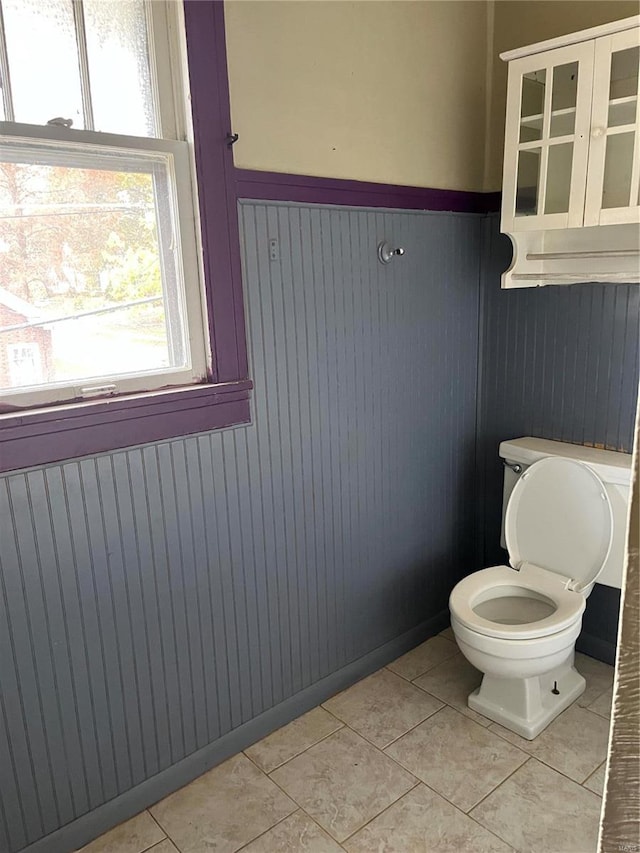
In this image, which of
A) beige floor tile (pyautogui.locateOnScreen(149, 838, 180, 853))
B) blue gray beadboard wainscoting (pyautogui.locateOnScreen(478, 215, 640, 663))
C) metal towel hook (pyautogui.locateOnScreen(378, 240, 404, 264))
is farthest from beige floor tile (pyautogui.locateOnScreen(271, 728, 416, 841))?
metal towel hook (pyautogui.locateOnScreen(378, 240, 404, 264))

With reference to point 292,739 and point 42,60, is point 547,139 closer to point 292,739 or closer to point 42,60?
point 42,60

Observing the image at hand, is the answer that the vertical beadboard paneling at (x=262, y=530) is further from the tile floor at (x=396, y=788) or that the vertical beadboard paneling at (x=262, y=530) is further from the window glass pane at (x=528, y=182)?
the window glass pane at (x=528, y=182)

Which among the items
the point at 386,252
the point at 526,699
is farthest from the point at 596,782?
the point at 386,252

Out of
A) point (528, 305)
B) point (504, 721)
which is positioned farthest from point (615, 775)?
point (528, 305)

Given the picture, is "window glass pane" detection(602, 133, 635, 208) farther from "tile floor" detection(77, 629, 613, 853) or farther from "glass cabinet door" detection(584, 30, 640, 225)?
"tile floor" detection(77, 629, 613, 853)

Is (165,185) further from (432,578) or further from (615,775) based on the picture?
(432,578)

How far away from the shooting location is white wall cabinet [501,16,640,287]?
183 centimetres

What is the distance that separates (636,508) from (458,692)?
206 cm

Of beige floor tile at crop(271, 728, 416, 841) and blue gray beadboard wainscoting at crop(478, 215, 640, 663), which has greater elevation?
blue gray beadboard wainscoting at crop(478, 215, 640, 663)

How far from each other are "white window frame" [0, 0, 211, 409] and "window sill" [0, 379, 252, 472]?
0.04 meters

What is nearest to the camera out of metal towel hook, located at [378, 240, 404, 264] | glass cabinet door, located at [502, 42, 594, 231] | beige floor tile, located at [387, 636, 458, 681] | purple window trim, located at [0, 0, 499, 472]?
purple window trim, located at [0, 0, 499, 472]

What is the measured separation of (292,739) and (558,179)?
6.42 feet

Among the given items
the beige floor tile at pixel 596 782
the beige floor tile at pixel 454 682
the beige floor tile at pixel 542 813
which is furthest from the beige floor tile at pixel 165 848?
the beige floor tile at pixel 596 782

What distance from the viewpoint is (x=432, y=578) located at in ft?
8.43
